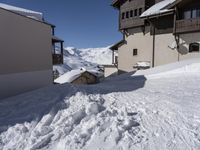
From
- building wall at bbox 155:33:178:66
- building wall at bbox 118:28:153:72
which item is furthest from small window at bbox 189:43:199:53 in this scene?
building wall at bbox 118:28:153:72

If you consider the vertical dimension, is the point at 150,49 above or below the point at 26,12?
below

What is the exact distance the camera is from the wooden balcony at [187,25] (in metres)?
15.1

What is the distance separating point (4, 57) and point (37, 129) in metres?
5.08

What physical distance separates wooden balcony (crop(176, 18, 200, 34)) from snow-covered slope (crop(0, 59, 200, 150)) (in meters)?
10.5

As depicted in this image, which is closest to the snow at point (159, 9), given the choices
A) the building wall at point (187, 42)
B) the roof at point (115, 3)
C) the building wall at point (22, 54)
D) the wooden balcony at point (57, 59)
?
the building wall at point (187, 42)

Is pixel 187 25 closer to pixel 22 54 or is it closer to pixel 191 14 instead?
pixel 191 14

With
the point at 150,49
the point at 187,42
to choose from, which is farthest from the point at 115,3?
the point at 187,42

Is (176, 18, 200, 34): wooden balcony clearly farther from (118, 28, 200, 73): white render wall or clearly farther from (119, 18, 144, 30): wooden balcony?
(119, 18, 144, 30): wooden balcony

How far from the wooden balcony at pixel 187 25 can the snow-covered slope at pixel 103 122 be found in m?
10.5

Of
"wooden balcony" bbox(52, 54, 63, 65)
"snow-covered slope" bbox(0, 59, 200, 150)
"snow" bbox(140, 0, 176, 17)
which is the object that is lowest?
"snow-covered slope" bbox(0, 59, 200, 150)

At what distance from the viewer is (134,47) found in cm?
2066

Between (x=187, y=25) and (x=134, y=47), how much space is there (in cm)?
604

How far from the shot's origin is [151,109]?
507 centimetres

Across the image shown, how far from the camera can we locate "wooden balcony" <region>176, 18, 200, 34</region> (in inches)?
595
